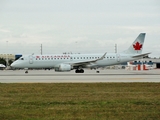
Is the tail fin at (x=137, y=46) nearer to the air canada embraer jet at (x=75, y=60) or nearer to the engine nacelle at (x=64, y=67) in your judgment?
the air canada embraer jet at (x=75, y=60)

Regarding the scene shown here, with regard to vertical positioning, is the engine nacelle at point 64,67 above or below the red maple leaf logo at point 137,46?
below

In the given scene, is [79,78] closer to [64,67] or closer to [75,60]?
[64,67]

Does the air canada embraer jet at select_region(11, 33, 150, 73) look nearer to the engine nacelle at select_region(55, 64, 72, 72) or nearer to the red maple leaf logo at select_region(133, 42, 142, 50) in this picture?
the red maple leaf logo at select_region(133, 42, 142, 50)

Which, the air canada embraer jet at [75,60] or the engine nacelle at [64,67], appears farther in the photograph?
the air canada embraer jet at [75,60]

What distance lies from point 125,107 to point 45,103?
318cm

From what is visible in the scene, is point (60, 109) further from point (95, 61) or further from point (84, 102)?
point (95, 61)

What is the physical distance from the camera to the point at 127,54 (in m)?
55.8

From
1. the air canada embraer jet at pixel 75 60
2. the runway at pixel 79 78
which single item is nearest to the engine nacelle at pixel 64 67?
the air canada embraer jet at pixel 75 60

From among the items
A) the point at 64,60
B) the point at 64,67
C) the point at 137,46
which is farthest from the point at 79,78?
the point at 137,46

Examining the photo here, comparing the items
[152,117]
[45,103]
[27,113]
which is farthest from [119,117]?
[45,103]

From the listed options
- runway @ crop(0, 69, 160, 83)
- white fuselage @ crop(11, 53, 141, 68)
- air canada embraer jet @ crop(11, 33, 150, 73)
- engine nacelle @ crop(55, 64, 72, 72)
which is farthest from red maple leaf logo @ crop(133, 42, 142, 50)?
runway @ crop(0, 69, 160, 83)

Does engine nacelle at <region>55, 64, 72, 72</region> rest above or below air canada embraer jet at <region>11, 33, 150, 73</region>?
below

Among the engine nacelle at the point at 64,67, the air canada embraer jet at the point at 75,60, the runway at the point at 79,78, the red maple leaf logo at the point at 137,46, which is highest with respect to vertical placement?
the red maple leaf logo at the point at 137,46

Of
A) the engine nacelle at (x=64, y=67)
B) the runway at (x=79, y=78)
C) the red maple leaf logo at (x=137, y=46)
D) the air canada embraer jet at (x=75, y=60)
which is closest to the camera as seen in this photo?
the runway at (x=79, y=78)
